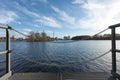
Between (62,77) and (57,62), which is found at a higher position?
(62,77)

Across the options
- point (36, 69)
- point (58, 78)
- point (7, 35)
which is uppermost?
point (7, 35)

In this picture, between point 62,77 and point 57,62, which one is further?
point 57,62

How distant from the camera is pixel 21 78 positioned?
3.71 meters

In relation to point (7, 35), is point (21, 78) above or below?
below

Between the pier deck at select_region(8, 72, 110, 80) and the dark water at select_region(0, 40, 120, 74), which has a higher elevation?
the pier deck at select_region(8, 72, 110, 80)

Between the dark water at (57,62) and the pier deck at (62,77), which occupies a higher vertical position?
the pier deck at (62,77)

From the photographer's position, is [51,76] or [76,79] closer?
[76,79]

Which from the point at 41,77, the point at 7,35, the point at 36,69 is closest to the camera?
the point at 7,35

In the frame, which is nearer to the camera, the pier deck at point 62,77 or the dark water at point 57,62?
the pier deck at point 62,77

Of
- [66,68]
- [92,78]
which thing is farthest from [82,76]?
[66,68]

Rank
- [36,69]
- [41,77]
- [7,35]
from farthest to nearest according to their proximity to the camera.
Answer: [36,69] → [41,77] → [7,35]

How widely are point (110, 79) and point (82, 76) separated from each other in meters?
0.71

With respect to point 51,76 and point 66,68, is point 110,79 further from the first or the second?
point 66,68

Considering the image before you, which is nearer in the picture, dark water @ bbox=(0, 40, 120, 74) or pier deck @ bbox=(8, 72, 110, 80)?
pier deck @ bbox=(8, 72, 110, 80)
